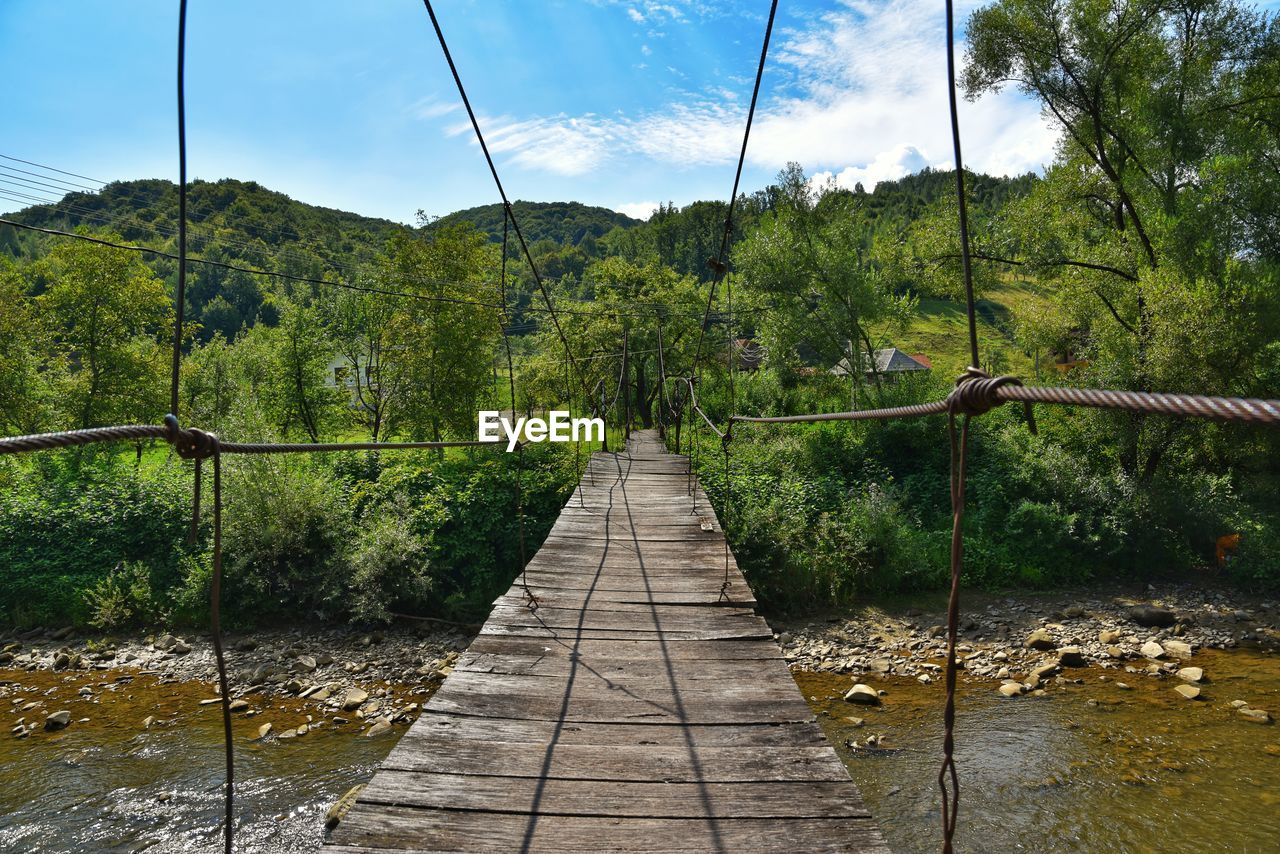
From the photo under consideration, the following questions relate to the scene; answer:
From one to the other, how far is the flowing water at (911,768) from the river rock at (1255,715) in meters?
0.09

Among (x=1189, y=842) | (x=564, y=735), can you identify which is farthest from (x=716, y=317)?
(x=564, y=735)

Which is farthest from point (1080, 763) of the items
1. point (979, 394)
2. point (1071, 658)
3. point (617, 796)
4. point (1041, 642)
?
point (979, 394)

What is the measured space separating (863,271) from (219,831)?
14.8 m

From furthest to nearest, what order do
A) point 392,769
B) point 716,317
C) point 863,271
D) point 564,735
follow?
point 716,317
point 863,271
point 564,735
point 392,769

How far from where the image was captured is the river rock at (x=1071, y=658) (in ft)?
24.8

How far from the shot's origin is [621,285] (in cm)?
2050

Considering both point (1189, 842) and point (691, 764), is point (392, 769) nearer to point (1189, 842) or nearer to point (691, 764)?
point (691, 764)

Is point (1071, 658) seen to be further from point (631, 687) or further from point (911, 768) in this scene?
point (631, 687)

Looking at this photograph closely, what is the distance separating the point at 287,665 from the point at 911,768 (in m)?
7.02

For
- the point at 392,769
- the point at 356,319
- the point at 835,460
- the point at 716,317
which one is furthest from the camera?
the point at 716,317

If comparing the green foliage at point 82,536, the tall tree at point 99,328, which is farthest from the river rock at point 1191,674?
the tall tree at point 99,328

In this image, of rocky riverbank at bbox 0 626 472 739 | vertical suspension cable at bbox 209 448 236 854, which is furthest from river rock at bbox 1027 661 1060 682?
vertical suspension cable at bbox 209 448 236 854

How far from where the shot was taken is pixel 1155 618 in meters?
8.45

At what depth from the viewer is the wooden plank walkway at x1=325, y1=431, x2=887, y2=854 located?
1444mm
